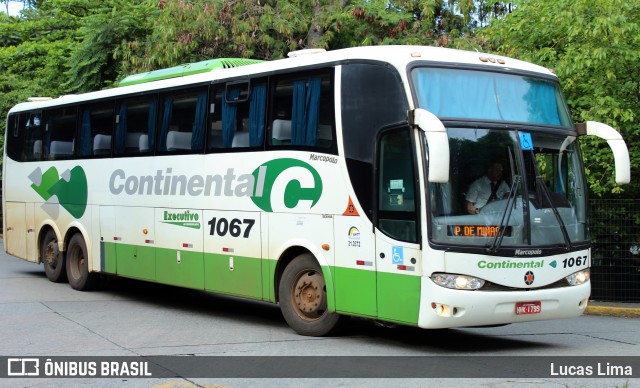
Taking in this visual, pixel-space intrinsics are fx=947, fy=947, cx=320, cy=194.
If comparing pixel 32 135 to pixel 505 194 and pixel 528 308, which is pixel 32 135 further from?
pixel 528 308

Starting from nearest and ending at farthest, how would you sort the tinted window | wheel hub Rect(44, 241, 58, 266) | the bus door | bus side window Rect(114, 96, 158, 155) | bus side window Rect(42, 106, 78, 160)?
the bus door < the tinted window < bus side window Rect(114, 96, 158, 155) < bus side window Rect(42, 106, 78, 160) < wheel hub Rect(44, 241, 58, 266)

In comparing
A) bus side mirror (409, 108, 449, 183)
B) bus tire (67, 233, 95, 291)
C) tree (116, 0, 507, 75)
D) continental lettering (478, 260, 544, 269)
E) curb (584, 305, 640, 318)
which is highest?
tree (116, 0, 507, 75)

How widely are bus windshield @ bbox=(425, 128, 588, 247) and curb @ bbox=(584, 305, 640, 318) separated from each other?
550 centimetres

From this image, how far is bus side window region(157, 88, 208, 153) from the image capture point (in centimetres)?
1380

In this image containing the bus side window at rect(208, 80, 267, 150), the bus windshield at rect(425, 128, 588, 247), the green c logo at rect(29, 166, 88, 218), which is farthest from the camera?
the green c logo at rect(29, 166, 88, 218)

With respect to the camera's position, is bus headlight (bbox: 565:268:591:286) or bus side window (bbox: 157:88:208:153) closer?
bus headlight (bbox: 565:268:591:286)

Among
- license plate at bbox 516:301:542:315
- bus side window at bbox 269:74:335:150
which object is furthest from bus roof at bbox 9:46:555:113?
license plate at bbox 516:301:542:315

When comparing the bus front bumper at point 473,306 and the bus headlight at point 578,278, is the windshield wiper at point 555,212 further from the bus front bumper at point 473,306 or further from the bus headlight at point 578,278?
the bus front bumper at point 473,306

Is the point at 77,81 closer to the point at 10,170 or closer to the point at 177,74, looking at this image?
the point at 10,170

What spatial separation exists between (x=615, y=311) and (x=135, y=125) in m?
8.59

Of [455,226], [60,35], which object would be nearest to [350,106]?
[455,226]

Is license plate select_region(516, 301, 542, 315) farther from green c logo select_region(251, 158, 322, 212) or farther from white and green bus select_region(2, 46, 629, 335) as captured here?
green c logo select_region(251, 158, 322, 212)

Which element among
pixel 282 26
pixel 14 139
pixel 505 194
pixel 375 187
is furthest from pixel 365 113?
pixel 14 139

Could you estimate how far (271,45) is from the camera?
74.2 feet
